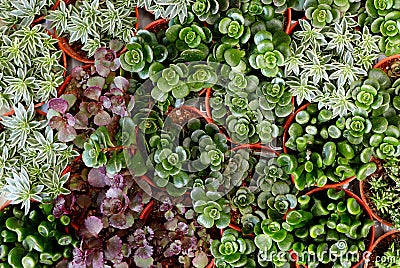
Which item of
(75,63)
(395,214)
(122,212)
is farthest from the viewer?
(75,63)

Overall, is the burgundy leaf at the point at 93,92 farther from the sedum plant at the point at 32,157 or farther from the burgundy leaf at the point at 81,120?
the sedum plant at the point at 32,157

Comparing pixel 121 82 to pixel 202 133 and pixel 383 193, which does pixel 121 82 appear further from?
pixel 383 193

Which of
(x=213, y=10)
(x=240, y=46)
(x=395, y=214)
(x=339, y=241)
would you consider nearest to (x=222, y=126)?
(x=240, y=46)

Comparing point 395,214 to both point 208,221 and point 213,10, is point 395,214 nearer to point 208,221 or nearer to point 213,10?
point 208,221

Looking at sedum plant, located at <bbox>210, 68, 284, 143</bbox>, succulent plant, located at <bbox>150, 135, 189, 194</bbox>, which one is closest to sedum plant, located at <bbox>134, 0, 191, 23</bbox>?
sedum plant, located at <bbox>210, 68, 284, 143</bbox>

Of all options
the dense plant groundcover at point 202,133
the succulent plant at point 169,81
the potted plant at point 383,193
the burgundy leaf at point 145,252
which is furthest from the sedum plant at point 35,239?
the potted plant at point 383,193

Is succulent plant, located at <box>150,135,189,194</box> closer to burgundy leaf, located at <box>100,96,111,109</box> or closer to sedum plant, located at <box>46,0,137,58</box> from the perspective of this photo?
burgundy leaf, located at <box>100,96,111,109</box>

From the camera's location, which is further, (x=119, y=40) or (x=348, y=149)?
(x=119, y=40)
